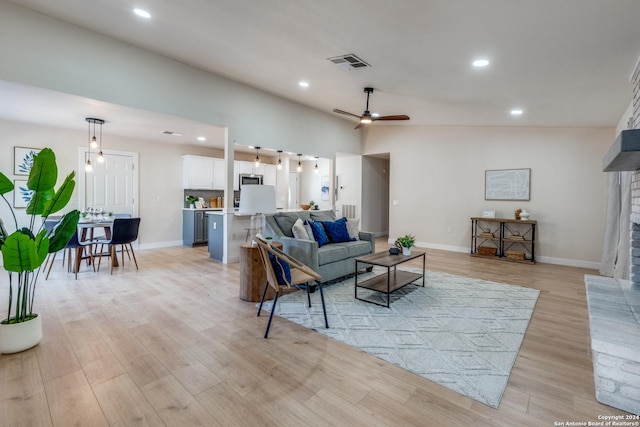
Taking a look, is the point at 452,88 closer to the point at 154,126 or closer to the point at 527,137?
the point at 527,137

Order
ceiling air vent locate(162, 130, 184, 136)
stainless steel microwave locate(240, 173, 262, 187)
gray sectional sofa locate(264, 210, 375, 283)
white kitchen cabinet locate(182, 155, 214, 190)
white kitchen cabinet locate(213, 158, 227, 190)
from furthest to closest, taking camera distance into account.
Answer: stainless steel microwave locate(240, 173, 262, 187)
white kitchen cabinet locate(213, 158, 227, 190)
white kitchen cabinet locate(182, 155, 214, 190)
ceiling air vent locate(162, 130, 184, 136)
gray sectional sofa locate(264, 210, 375, 283)

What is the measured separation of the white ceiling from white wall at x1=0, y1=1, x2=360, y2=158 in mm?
180

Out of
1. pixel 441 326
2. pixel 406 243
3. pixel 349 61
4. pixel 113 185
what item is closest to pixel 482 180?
pixel 406 243

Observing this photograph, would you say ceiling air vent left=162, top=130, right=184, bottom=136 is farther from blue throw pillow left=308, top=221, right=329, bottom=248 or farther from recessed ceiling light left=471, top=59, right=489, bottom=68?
recessed ceiling light left=471, top=59, right=489, bottom=68

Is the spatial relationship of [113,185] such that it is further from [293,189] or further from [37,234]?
[293,189]

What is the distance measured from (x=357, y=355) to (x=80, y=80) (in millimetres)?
4372

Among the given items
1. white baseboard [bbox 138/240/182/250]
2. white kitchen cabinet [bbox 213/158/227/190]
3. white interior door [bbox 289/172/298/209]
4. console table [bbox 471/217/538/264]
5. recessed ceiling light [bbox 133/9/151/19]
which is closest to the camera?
recessed ceiling light [bbox 133/9/151/19]

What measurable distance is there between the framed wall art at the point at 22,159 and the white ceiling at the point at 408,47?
0.81m

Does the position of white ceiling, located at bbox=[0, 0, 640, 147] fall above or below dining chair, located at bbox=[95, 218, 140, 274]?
above

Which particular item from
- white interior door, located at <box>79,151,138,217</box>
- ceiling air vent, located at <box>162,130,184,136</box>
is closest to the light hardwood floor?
white interior door, located at <box>79,151,138,217</box>

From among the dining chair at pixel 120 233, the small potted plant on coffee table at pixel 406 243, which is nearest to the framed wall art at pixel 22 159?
the dining chair at pixel 120 233

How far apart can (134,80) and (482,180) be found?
6.72m

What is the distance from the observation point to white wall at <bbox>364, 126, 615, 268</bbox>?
5590 mm

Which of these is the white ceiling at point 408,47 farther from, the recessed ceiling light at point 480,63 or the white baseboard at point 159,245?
the white baseboard at point 159,245
